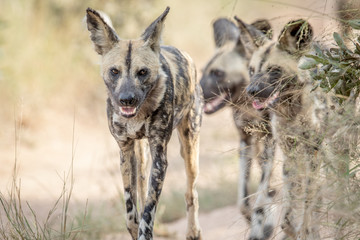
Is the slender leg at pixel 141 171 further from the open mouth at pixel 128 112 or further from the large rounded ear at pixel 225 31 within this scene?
the large rounded ear at pixel 225 31

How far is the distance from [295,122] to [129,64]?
3.22ft

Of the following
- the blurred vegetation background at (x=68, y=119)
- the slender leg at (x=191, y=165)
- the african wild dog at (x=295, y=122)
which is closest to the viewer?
the african wild dog at (x=295, y=122)

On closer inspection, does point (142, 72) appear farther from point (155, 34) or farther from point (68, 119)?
point (68, 119)

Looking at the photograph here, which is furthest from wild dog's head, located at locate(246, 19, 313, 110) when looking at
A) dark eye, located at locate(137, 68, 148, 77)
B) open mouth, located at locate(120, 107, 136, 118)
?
open mouth, located at locate(120, 107, 136, 118)

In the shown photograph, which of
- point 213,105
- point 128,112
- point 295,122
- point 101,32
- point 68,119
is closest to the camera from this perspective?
point 295,122

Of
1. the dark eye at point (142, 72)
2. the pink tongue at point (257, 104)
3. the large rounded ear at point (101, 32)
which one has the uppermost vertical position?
the large rounded ear at point (101, 32)

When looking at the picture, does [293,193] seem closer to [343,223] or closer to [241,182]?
[343,223]

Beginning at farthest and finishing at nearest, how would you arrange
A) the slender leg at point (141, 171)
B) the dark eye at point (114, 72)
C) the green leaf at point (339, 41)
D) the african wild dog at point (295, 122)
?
1. the slender leg at point (141, 171)
2. the dark eye at point (114, 72)
3. the green leaf at point (339, 41)
4. the african wild dog at point (295, 122)

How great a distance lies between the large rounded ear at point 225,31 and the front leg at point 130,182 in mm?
2194

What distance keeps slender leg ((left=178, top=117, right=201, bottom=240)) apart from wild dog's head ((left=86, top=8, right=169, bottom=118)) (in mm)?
721

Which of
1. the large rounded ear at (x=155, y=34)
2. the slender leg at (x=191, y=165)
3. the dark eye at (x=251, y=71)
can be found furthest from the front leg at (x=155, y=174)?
the dark eye at (x=251, y=71)

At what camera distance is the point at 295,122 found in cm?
289

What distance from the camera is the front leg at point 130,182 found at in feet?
11.5

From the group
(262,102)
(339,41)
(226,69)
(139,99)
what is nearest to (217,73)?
(226,69)
